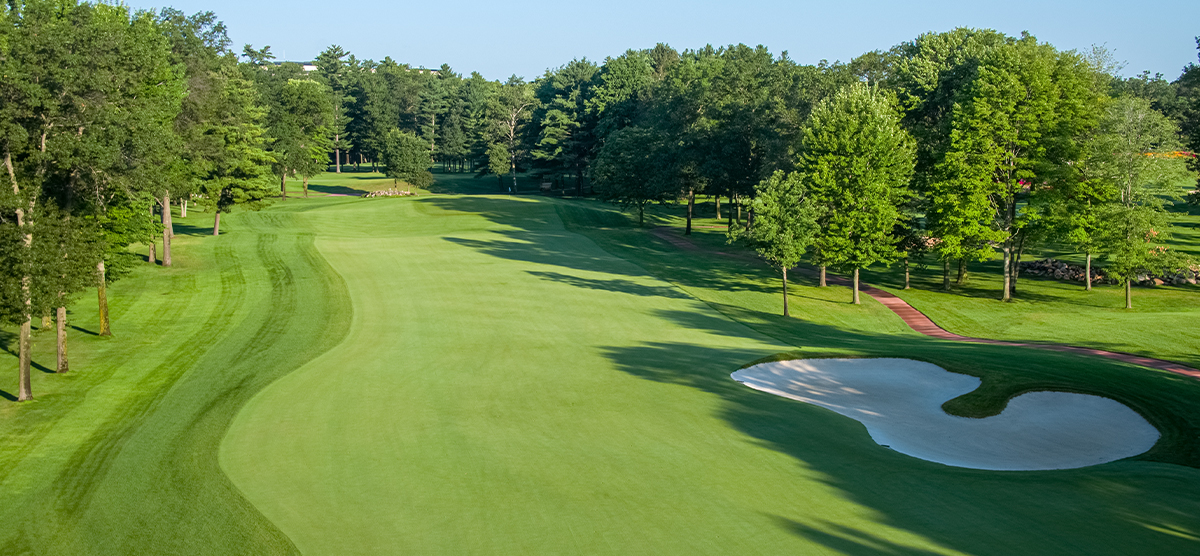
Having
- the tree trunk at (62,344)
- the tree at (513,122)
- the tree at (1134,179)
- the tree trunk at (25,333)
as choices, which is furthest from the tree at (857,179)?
the tree at (513,122)

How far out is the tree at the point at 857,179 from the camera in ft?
151

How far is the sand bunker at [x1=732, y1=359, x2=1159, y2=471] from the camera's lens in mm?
19422

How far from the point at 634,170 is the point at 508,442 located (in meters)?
57.1

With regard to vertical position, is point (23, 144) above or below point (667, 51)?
below

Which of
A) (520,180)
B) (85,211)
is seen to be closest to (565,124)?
(520,180)

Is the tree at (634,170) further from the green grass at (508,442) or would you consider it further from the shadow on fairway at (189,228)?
the shadow on fairway at (189,228)

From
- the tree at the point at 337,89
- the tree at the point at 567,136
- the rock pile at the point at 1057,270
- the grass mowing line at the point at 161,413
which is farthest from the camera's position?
the tree at the point at 337,89

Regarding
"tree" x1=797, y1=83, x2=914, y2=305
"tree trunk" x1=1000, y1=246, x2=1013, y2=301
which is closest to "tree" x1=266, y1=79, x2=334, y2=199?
"tree" x1=797, y1=83, x2=914, y2=305

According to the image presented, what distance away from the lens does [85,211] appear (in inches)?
1262

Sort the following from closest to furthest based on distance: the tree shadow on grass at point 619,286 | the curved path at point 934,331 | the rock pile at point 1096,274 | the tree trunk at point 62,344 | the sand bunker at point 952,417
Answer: the sand bunker at point 952,417 → the curved path at point 934,331 → the tree trunk at point 62,344 → the tree shadow on grass at point 619,286 → the rock pile at point 1096,274

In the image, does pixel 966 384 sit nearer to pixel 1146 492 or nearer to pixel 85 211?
pixel 1146 492

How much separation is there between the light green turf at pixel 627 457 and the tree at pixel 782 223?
17.5 feet

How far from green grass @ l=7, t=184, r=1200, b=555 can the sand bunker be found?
819mm

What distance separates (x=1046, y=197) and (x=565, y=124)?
71056 millimetres
